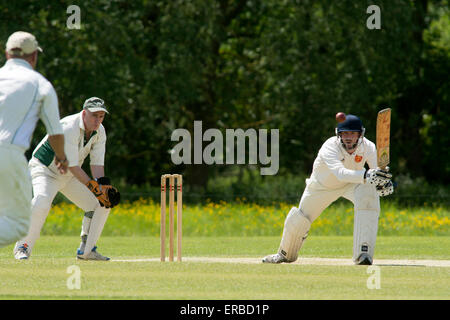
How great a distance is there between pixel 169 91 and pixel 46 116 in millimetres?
14937

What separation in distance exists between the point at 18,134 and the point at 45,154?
3.09m

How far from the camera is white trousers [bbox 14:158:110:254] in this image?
9.38 metres

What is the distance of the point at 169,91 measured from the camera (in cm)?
2138

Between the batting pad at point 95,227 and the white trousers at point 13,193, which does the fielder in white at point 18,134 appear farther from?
the batting pad at point 95,227

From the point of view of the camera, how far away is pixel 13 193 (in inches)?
251

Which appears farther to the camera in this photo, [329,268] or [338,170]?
[338,170]

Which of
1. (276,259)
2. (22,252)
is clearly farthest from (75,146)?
(276,259)

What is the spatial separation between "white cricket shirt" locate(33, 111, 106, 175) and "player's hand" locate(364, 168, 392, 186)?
2586 mm

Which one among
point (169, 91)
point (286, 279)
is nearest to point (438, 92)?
point (169, 91)

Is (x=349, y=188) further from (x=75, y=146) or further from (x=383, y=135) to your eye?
(x=75, y=146)

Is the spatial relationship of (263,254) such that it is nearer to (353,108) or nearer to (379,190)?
(379,190)

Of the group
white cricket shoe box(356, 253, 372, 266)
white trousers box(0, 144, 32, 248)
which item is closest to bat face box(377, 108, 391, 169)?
white cricket shoe box(356, 253, 372, 266)

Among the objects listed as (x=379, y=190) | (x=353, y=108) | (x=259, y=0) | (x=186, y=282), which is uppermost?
(x=259, y=0)

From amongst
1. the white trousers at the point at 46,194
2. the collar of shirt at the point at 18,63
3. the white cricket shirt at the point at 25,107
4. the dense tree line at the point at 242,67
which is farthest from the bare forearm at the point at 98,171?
the dense tree line at the point at 242,67
